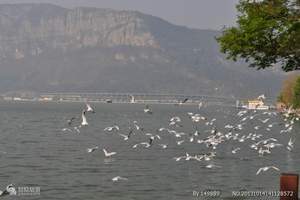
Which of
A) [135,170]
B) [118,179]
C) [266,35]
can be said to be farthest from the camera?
[135,170]

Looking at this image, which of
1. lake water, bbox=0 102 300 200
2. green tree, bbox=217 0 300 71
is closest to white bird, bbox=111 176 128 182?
lake water, bbox=0 102 300 200

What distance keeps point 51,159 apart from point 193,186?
2418 centimetres

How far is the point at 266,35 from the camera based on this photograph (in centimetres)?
2956

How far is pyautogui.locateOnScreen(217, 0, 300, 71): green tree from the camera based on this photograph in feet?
93.6

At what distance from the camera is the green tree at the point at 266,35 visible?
93.6 ft

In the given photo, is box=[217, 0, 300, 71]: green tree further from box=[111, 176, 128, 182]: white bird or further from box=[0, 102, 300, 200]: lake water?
box=[111, 176, 128, 182]: white bird

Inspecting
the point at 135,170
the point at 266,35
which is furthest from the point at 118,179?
the point at 266,35

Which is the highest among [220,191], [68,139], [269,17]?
[269,17]

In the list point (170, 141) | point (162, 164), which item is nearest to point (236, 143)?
point (170, 141)

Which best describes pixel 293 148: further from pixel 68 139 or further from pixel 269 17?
pixel 269 17


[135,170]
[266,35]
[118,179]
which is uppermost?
[266,35]

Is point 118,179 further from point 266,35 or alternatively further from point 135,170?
point 266,35

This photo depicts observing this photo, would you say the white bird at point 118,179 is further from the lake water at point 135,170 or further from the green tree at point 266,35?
the green tree at point 266,35

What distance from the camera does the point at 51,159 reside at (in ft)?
231
